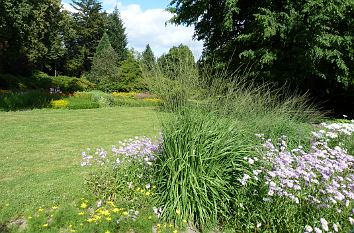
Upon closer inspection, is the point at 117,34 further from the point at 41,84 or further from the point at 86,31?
the point at 41,84

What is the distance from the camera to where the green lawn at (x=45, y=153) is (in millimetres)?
4059

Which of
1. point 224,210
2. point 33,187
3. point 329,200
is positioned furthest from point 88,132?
point 329,200

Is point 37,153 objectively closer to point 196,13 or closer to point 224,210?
point 224,210

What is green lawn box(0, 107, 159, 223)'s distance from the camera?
13.3ft

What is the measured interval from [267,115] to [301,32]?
7454mm

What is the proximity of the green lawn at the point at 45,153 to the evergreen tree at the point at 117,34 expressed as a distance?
4312cm

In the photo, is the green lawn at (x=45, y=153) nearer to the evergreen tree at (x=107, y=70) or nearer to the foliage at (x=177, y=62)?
the foliage at (x=177, y=62)

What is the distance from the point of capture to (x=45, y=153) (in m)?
6.39

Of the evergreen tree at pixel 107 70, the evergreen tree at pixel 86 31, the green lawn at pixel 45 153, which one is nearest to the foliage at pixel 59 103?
the green lawn at pixel 45 153

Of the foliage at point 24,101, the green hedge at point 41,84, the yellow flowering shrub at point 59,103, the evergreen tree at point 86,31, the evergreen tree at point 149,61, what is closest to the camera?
the evergreen tree at point 149,61

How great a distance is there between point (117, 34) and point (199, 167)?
2107 inches

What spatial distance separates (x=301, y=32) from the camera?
11.4 metres

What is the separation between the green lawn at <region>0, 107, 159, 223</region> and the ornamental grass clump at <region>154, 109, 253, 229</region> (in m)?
1.24

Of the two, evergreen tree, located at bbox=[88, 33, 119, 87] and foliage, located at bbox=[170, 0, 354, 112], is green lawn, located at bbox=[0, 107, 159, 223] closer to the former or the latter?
foliage, located at bbox=[170, 0, 354, 112]
